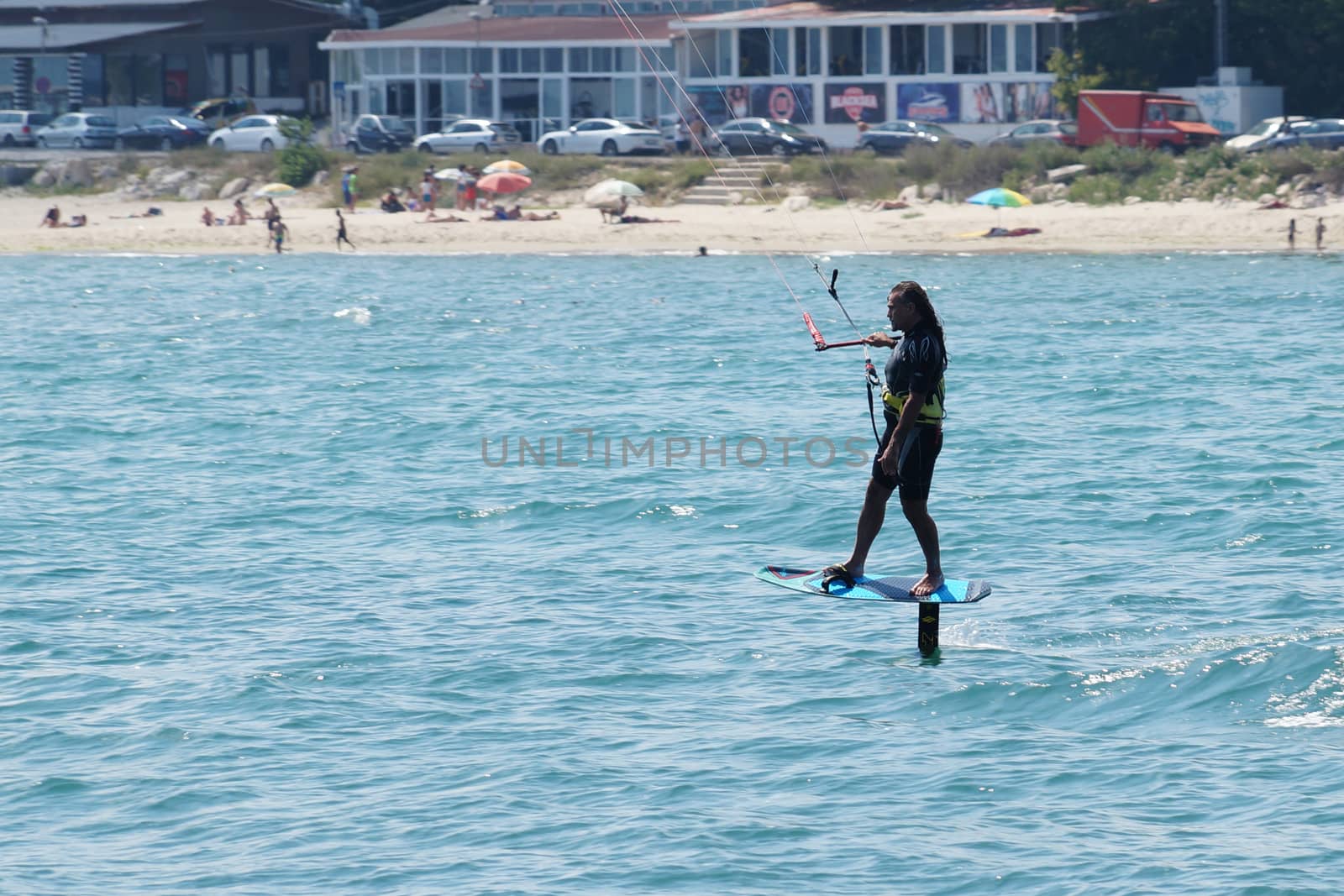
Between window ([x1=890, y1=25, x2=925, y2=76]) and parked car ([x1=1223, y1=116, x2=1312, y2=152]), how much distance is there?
41.7 feet

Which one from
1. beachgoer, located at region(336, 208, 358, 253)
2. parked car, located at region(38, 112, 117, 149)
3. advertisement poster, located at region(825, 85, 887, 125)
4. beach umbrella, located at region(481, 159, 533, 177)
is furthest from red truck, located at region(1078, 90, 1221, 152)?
parked car, located at region(38, 112, 117, 149)

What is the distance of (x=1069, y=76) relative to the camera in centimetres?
5947

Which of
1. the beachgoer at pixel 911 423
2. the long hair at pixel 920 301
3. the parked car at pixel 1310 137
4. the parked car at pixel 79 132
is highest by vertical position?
the parked car at pixel 79 132

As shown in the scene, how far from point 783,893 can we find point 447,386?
21.1m

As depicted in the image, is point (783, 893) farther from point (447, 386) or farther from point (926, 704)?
point (447, 386)

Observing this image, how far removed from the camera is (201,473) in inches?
888

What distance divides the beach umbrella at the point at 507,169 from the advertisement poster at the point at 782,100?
1212 cm

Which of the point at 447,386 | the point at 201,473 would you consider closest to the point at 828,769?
the point at 201,473

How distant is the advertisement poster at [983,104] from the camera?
6150 centimetres

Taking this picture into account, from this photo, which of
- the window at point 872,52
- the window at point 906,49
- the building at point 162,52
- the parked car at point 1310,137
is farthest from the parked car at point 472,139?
the parked car at point 1310,137

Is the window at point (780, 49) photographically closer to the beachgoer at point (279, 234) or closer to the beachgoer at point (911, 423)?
the beachgoer at point (279, 234)

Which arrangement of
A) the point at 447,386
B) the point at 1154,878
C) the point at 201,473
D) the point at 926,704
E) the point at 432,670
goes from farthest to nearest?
the point at 447,386, the point at 201,473, the point at 432,670, the point at 926,704, the point at 1154,878

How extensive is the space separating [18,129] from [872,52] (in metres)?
33.1

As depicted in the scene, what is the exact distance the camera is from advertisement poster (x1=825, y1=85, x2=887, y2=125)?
63.4m
